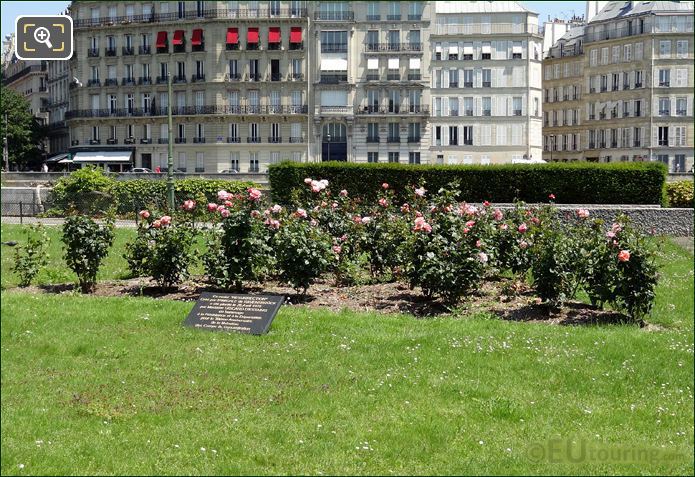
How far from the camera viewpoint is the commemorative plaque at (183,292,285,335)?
9.76 meters

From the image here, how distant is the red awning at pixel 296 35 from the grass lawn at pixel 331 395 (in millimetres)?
54850

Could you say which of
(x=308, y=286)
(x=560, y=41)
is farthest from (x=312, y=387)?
(x=560, y=41)

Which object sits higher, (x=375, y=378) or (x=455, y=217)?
(x=455, y=217)

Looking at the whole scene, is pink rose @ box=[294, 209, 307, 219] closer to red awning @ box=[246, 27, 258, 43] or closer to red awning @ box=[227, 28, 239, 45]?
red awning @ box=[227, 28, 239, 45]

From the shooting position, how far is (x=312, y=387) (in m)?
7.48

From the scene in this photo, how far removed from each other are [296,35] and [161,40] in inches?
491

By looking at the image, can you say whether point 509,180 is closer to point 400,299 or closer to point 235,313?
point 400,299

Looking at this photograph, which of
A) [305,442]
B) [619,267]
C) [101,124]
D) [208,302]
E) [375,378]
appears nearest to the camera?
[305,442]

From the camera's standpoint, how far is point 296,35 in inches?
2504

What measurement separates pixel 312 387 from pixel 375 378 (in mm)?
794

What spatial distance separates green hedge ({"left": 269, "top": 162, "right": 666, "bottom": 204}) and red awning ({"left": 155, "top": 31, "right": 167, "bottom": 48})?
22.1 m

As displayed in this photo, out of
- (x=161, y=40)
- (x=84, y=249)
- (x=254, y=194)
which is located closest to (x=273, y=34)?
(x=161, y=40)

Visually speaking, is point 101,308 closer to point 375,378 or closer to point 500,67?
point 375,378

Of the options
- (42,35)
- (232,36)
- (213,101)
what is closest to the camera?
(42,35)
